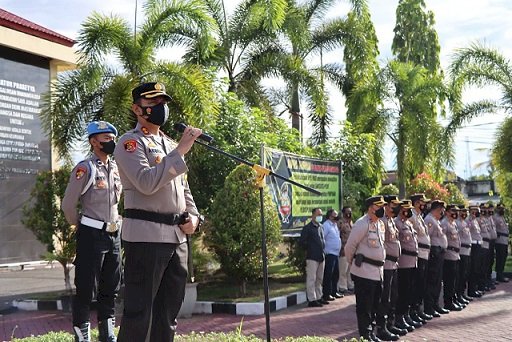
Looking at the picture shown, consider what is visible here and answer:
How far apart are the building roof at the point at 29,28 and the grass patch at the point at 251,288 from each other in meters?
7.17

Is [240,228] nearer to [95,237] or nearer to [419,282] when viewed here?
[419,282]

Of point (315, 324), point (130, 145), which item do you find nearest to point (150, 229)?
point (130, 145)

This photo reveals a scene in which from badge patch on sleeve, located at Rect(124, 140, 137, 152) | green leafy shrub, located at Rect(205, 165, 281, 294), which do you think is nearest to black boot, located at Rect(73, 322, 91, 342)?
badge patch on sleeve, located at Rect(124, 140, 137, 152)

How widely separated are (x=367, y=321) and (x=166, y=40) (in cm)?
801

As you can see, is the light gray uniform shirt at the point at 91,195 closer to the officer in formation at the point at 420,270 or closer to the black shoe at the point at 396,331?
the black shoe at the point at 396,331

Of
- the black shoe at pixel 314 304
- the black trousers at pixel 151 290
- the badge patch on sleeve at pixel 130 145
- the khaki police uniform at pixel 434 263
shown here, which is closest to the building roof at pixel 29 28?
the black shoe at pixel 314 304

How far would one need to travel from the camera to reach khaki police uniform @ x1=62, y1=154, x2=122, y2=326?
5296 millimetres

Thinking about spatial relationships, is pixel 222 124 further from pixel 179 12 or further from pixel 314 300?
pixel 314 300

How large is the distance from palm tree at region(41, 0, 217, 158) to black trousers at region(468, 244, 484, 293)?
5.63 metres

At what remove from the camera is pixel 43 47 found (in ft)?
55.3

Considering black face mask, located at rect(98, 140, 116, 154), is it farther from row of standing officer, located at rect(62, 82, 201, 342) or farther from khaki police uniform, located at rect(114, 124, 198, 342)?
khaki police uniform, located at rect(114, 124, 198, 342)

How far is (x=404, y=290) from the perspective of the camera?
340 inches

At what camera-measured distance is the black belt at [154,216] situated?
12.7 feet

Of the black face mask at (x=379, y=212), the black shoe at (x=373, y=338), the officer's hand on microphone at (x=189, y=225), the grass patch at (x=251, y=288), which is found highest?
the black face mask at (x=379, y=212)
